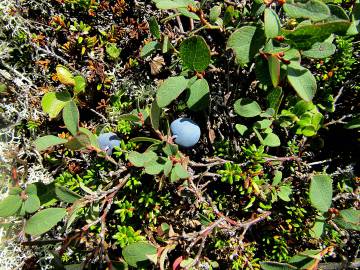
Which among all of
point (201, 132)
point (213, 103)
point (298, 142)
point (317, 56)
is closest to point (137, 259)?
point (201, 132)

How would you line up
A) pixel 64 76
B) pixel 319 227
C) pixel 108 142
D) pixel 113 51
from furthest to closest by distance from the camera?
pixel 113 51, pixel 64 76, pixel 108 142, pixel 319 227

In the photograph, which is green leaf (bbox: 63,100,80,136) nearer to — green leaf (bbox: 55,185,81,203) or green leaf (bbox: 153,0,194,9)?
green leaf (bbox: 55,185,81,203)

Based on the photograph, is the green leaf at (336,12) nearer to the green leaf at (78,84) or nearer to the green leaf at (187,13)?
the green leaf at (187,13)

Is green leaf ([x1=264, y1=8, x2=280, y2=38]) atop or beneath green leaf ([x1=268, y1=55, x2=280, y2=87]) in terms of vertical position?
atop

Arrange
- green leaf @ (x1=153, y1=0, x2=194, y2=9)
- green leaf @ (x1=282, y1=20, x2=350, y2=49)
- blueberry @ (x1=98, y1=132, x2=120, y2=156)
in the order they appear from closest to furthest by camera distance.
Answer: green leaf @ (x1=282, y1=20, x2=350, y2=49), green leaf @ (x1=153, y1=0, x2=194, y2=9), blueberry @ (x1=98, y1=132, x2=120, y2=156)

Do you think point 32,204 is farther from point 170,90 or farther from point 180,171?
point 170,90

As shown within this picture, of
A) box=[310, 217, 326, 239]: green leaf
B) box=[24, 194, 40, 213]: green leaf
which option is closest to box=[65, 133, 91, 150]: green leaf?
box=[24, 194, 40, 213]: green leaf

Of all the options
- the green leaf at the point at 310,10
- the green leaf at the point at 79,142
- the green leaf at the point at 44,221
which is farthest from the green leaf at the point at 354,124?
the green leaf at the point at 44,221

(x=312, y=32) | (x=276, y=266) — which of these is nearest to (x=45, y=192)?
(x=276, y=266)
